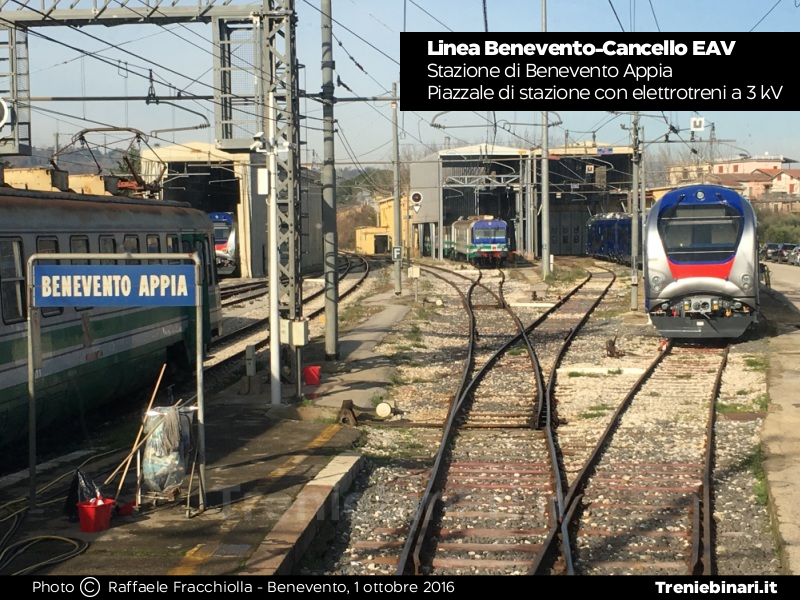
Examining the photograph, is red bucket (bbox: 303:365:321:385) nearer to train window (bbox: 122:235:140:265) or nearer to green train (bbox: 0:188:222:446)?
green train (bbox: 0:188:222:446)

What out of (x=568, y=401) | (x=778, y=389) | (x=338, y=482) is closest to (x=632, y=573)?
(x=338, y=482)

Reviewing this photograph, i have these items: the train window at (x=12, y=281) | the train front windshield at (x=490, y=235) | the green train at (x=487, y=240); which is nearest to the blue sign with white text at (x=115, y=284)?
the train window at (x=12, y=281)

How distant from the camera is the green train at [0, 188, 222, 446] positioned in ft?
33.2

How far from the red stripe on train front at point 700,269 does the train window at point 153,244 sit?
390 inches

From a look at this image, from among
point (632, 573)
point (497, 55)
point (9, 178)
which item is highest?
point (497, 55)

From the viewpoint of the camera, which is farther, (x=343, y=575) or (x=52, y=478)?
(x=52, y=478)

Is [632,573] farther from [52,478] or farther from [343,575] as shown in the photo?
[52,478]

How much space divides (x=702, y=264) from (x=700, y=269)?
13 centimetres

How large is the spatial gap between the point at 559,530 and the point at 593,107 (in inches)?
326

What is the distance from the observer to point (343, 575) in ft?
23.7

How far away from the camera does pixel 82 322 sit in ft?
38.5

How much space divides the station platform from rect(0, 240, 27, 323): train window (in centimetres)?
169

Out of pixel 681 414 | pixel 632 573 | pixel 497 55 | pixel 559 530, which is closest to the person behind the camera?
pixel 632 573

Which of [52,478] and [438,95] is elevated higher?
[438,95]
